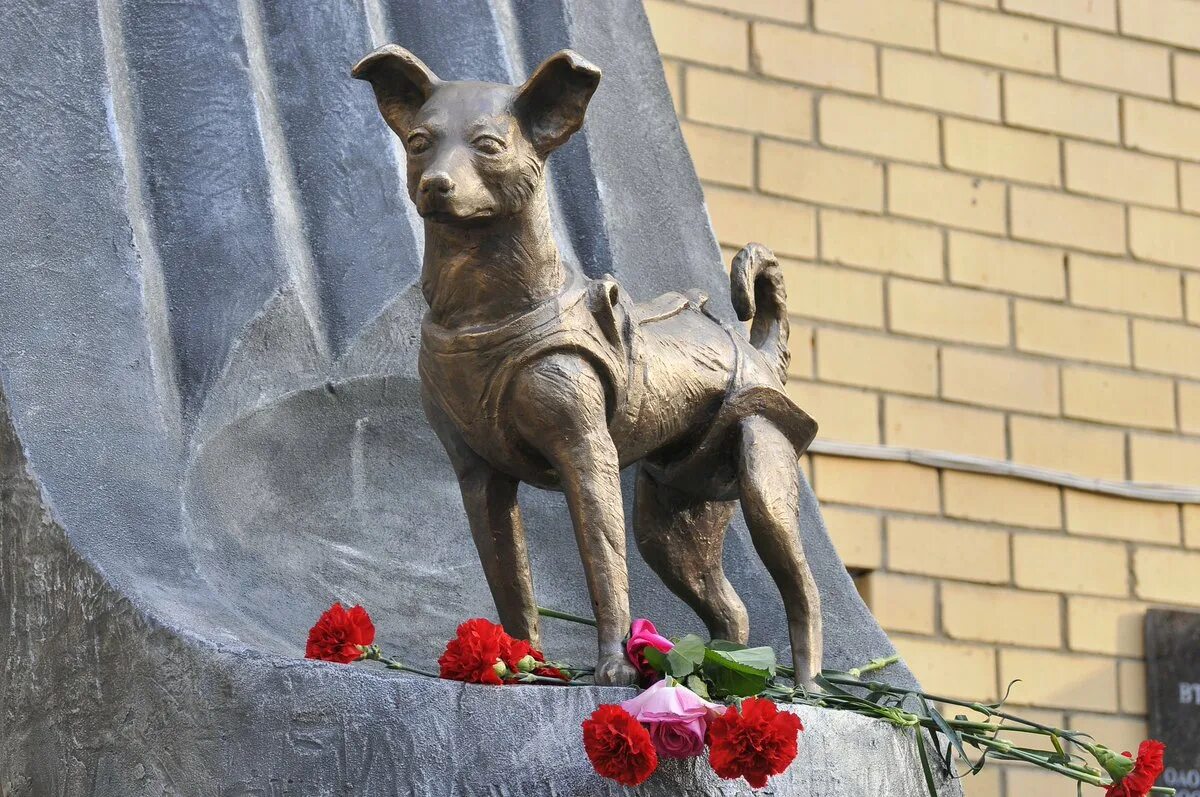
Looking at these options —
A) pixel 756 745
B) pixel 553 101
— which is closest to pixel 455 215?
pixel 553 101

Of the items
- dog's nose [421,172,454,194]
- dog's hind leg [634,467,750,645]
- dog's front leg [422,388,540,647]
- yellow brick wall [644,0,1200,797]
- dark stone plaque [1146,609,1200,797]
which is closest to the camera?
dog's nose [421,172,454,194]

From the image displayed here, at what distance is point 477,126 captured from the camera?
2043 millimetres

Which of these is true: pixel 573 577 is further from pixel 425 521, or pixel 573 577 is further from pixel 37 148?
pixel 37 148

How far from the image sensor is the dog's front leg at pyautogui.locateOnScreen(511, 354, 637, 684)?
2076 millimetres

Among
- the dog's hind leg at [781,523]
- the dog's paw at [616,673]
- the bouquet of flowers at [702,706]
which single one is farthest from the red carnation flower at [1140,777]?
the dog's paw at [616,673]

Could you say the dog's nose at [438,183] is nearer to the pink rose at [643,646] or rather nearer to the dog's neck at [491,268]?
the dog's neck at [491,268]

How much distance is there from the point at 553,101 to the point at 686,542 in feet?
1.96

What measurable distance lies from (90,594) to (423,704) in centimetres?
46

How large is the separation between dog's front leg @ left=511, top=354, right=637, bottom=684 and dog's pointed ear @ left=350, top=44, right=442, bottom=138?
0.30m

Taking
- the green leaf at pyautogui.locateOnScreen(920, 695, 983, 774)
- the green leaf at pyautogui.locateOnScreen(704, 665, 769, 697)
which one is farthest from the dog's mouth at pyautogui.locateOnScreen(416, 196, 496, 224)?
the green leaf at pyautogui.locateOnScreen(920, 695, 983, 774)

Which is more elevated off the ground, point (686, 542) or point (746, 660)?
point (686, 542)

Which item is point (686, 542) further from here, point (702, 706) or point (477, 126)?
point (477, 126)

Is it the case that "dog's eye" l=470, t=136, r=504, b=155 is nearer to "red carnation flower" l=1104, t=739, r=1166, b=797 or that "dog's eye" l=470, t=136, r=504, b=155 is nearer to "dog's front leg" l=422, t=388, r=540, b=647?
"dog's front leg" l=422, t=388, r=540, b=647

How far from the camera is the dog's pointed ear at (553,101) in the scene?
6.80ft
